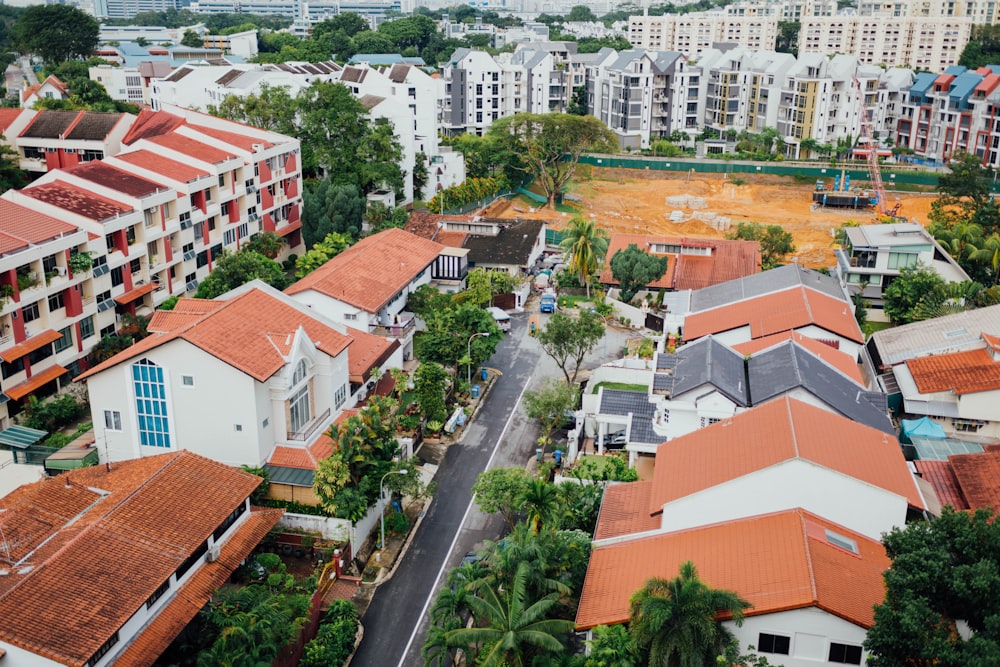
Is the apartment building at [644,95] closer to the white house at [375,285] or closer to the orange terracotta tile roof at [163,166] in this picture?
the white house at [375,285]

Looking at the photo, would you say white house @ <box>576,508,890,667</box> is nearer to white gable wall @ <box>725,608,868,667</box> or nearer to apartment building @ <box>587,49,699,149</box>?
white gable wall @ <box>725,608,868,667</box>

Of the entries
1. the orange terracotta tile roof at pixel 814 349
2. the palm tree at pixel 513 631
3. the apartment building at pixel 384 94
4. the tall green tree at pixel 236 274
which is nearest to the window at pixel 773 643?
the palm tree at pixel 513 631

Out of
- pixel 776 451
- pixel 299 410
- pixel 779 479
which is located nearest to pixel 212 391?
pixel 299 410

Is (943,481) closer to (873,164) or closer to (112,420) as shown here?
(112,420)

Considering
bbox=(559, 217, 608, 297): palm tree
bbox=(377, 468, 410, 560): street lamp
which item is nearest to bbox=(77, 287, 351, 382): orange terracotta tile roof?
bbox=(377, 468, 410, 560): street lamp

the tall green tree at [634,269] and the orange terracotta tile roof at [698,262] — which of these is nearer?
the tall green tree at [634,269]

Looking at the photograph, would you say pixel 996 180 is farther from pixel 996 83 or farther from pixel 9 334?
pixel 9 334
